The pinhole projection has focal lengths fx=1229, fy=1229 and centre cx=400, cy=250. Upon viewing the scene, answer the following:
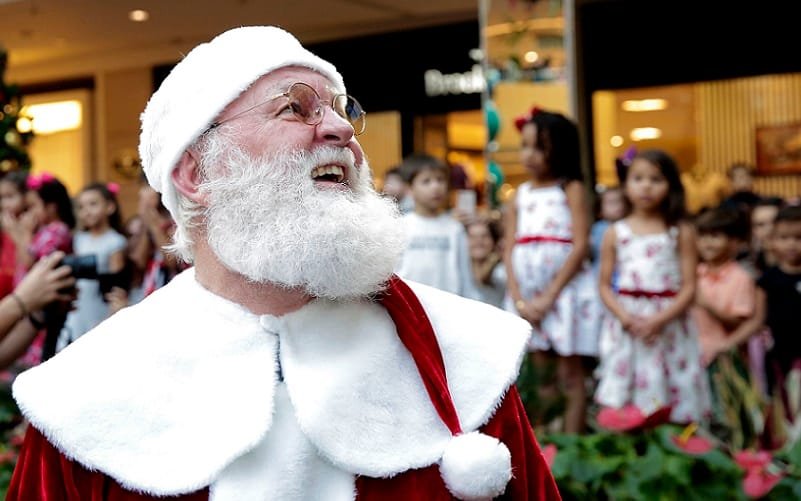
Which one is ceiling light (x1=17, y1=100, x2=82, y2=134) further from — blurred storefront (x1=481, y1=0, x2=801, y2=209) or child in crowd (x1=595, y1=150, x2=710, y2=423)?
child in crowd (x1=595, y1=150, x2=710, y2=423)

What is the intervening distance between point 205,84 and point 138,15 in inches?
512

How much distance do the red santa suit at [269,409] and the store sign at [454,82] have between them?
1329cm

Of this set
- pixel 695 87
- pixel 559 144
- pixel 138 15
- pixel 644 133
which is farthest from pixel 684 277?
pixel 138 15

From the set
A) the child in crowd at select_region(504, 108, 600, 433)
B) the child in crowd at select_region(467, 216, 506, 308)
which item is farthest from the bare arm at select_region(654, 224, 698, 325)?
the child in crowd at select_region(467, 216, 506, 308)

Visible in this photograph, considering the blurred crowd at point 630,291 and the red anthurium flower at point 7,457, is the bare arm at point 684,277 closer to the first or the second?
the blurred crowd at point 630,291

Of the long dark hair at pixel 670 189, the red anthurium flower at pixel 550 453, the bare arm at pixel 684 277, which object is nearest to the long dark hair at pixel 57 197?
the long dark hair at pixel 670 189

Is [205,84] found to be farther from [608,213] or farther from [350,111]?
[608,213]

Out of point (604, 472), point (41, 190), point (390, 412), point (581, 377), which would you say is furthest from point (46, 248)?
point (390, 412)

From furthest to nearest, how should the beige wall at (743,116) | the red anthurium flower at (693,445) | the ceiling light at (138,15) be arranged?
the ceiling light at (138,15) < the beige wall at (743,116) < the red anthurium flower at (693,445)

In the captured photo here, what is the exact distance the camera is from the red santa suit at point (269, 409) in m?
1.91

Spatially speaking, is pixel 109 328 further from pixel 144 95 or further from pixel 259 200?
pixel 144 95

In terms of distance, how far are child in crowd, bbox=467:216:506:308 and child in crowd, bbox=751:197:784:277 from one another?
160 cm

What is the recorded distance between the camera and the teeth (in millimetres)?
2035

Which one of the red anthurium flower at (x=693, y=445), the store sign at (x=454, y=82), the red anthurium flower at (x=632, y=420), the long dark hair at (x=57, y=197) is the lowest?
the red anthurium flower at (x=693, y=445)
